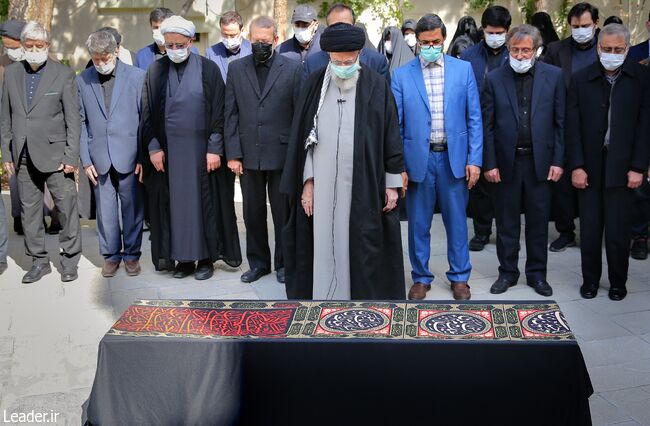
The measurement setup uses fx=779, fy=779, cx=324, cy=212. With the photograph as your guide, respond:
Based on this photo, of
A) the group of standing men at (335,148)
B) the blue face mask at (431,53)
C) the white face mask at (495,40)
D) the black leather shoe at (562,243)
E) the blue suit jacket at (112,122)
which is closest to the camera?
the group of standing men at (335,148)

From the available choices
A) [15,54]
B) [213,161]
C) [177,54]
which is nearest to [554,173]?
[213,161]

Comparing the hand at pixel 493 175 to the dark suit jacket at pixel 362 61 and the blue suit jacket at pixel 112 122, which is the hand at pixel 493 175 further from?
the blue suit jacket at pixel 112 122

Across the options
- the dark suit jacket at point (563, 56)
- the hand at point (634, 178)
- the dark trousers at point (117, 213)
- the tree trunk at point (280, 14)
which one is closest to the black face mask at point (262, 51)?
the dark trousers at point (117, 213)

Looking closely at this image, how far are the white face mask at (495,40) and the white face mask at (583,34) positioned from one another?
62 cm

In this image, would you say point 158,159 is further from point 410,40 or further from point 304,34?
point 410,40

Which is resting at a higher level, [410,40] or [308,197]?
[410,40]

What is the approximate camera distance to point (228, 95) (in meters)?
6.04

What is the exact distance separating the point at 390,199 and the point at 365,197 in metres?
0.20

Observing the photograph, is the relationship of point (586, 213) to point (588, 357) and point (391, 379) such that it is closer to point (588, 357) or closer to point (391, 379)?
point (588, 357)

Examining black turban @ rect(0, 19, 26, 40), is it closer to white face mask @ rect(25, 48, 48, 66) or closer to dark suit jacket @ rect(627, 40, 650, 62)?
white face mask @ rect(25, 48, 48, 66)

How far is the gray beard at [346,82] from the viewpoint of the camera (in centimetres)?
477

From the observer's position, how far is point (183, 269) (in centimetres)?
642

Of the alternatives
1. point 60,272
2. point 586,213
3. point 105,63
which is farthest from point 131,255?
point 586,213

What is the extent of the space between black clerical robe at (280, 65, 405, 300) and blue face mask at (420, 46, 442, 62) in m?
0.59
